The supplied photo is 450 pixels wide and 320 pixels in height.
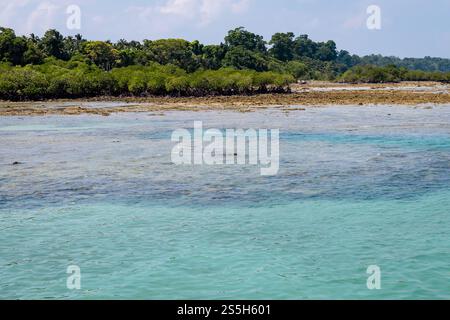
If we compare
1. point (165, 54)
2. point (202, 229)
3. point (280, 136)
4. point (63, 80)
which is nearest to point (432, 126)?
point (280, 136)

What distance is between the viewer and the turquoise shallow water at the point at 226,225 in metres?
11.6

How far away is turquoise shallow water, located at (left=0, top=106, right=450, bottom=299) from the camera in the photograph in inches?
455

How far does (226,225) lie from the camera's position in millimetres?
15492

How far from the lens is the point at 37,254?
1330 cm

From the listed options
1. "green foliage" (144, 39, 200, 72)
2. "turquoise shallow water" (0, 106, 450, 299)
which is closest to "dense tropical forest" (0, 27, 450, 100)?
"green foliage" (144, 39, 200, 72)

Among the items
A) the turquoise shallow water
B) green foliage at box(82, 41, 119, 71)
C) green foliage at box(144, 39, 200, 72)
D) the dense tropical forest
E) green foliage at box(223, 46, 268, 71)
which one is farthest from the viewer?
green foliage at box(223, 46, 268, 71)

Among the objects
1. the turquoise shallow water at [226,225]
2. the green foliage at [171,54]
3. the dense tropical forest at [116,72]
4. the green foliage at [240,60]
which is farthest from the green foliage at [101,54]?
the turquoise shallow water at [226,225]

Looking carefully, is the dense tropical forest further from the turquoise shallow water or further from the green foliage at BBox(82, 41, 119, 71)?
the turquoise shallow water

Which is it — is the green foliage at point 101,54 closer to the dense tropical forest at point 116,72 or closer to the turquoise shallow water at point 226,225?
the dense tropical forest at point 116,72

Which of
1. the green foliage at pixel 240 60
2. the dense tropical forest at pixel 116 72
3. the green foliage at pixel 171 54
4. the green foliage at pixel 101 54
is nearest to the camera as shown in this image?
the dense tropical forest at pixel 116 72

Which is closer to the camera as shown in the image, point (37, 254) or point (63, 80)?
point (37, 254)

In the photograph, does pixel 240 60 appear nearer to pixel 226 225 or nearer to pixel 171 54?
pixel 171 54
